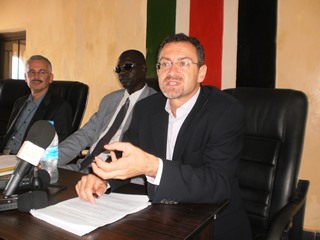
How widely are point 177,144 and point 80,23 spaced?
3.04 m

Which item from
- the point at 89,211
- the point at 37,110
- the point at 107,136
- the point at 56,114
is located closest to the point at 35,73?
the point at 37,110

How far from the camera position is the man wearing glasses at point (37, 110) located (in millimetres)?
2410

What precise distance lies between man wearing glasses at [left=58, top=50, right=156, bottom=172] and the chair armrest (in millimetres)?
1231

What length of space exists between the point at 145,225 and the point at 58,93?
2114 mm

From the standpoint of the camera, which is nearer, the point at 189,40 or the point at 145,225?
the point at 145,225

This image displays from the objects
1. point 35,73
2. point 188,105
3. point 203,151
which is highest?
point 35,73

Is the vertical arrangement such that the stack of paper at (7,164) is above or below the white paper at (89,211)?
above

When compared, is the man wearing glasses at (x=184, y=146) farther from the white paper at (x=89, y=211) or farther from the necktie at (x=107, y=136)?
the necktie at (x=107, y=136)

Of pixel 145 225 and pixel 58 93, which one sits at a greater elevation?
pixel 58 93

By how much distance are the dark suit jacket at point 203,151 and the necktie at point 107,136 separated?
2.37ft

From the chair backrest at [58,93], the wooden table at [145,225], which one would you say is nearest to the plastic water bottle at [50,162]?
the wooden table at [145,225]

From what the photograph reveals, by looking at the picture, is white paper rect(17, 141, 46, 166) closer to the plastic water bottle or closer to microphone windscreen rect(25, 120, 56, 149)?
microphone windscreen rect(25, 120, 56, 149)

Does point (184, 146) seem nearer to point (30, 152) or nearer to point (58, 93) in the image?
point (30, 152)

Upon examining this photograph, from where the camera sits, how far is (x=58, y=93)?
2693 millimetres
